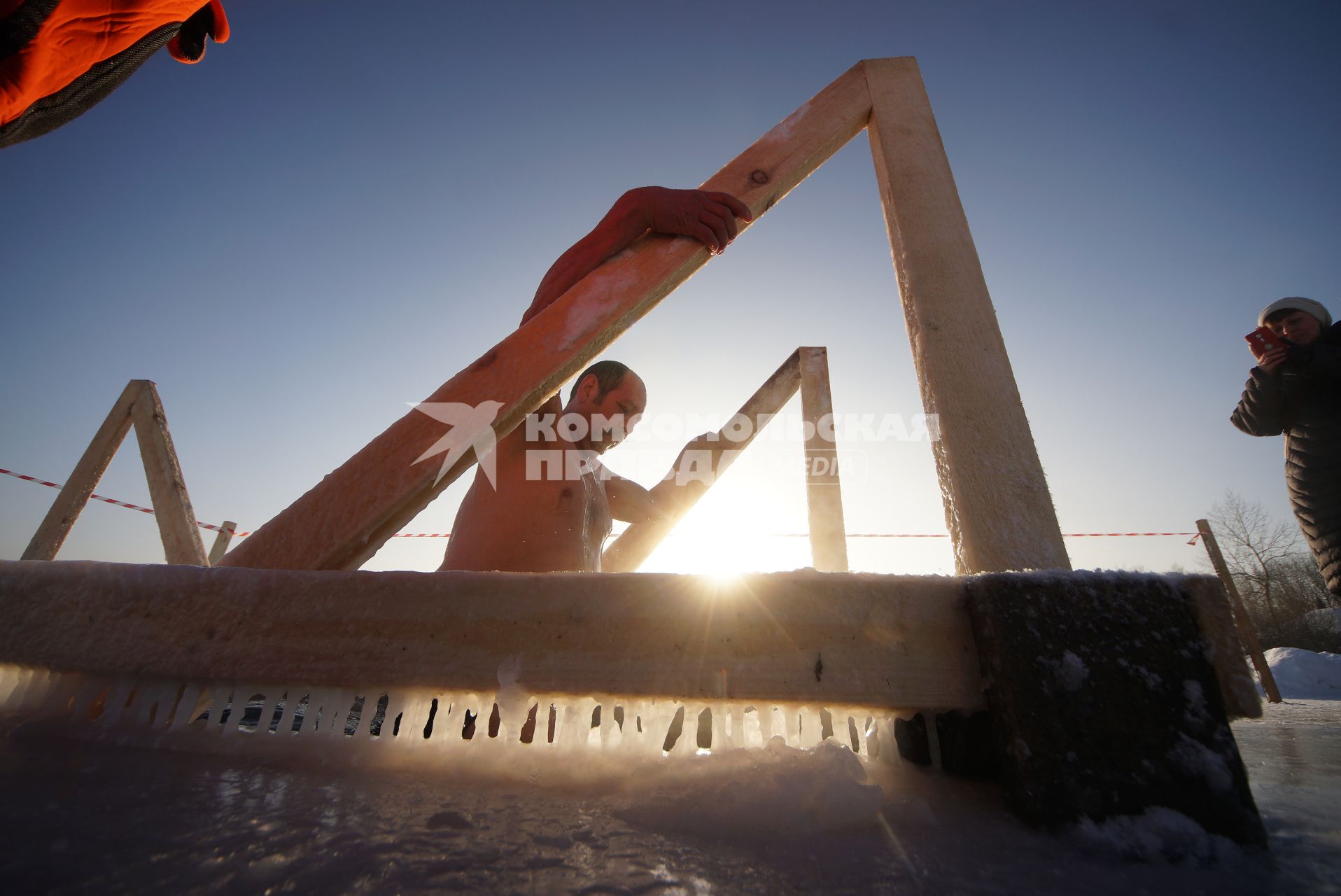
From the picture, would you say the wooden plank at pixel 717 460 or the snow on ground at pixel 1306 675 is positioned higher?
the wooden plank at pixel 717 460

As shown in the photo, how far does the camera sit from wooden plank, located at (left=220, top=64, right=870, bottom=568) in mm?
970

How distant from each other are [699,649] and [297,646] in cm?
60

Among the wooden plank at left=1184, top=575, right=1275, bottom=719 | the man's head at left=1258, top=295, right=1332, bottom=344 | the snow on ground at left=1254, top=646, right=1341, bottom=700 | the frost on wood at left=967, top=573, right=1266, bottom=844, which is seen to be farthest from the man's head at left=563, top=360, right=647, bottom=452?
the snow on ground at left=1254, top=646, right=1341, bottom=700

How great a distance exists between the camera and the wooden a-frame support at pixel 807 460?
10.0ft

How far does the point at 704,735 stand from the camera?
0.94 metres

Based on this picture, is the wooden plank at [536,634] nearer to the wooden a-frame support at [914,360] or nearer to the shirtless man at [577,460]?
the wooden a-frame support at [914,360]

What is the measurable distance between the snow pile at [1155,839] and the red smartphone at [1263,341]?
9.92 feet

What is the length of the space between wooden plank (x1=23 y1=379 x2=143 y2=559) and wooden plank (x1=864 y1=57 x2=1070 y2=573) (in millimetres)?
4721

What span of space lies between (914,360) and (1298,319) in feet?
9.30

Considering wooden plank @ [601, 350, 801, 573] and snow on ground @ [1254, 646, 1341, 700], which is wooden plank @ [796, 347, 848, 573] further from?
snow on ground @ [1254, 646, 1341, 700]

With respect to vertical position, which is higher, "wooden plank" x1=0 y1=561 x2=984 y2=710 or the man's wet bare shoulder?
the man's wet bare shoulder

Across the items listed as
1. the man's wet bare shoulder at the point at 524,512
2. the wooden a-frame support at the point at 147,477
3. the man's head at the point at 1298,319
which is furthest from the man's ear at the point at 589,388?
the man's head at the point at 1298,319

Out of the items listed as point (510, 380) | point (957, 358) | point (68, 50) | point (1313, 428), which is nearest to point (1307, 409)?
point (1313, 428)

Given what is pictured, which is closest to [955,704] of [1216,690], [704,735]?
[1216,690]
